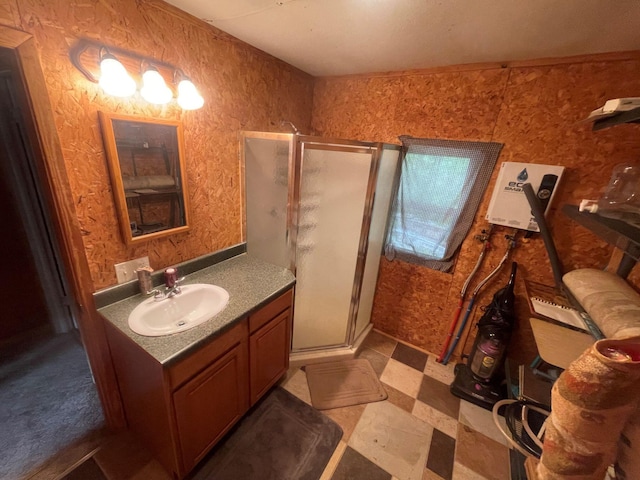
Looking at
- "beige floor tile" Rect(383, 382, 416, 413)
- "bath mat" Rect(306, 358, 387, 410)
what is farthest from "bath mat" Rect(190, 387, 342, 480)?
→ "beige floor tile" Rect(383, 382, 416, 413)

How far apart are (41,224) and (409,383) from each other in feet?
10.00

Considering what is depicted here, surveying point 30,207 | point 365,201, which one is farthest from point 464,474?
point 30,207

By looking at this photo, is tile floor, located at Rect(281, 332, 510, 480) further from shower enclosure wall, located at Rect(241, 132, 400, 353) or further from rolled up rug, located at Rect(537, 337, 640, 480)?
rolled up rug, located at Rect(537, 337, 640, 480)

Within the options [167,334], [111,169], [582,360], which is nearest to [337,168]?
[111,169]

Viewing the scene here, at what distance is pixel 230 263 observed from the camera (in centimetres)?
183

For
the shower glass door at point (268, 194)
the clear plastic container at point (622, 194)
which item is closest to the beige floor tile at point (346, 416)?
the shower glass door at point (268, 194)

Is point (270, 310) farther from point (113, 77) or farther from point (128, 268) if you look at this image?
point (113, 77)

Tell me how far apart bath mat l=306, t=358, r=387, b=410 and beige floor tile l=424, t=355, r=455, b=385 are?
47 centimetres

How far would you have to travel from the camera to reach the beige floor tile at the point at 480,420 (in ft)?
5.45

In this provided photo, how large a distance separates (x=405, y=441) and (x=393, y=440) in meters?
0.07

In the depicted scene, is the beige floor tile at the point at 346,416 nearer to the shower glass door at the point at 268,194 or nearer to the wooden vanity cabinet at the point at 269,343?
the wooden vanity cabinet at the point at 269,343

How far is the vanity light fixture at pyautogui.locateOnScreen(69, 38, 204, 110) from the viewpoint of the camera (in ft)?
3.43

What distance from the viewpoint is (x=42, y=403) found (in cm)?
163

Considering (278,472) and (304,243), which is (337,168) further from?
(278,472)
